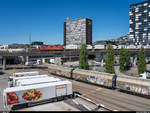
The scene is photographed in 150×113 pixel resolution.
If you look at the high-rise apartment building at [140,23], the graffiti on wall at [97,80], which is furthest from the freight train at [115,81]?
the high-rise apartment building at [140,23]

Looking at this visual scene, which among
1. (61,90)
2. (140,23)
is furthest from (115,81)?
(140,23)

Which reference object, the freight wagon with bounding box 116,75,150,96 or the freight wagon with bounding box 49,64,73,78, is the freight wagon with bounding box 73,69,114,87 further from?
the freight wagon with bounding box 49,64,73,78

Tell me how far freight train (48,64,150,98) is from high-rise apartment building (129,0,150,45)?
164m

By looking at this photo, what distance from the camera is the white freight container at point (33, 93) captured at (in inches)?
841

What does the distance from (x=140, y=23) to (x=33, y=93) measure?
19026 cm

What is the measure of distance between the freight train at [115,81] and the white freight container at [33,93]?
1111 centimetres

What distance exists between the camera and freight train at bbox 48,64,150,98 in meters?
26.5

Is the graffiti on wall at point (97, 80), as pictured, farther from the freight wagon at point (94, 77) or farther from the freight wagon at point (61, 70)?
the freight wagon at point (61, 70)

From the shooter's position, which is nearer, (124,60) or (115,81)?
(115,81)

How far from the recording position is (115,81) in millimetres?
32094

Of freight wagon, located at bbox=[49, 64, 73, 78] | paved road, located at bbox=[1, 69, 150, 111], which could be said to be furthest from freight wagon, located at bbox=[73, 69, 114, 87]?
freight wagon, located at bbox=[49, 64, 73, 78]

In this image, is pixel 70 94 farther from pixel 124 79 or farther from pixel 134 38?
pixel 134 38

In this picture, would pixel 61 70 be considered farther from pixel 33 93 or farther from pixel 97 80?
pixel 33 93

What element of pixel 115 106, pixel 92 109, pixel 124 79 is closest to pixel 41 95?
pixel 92 109
